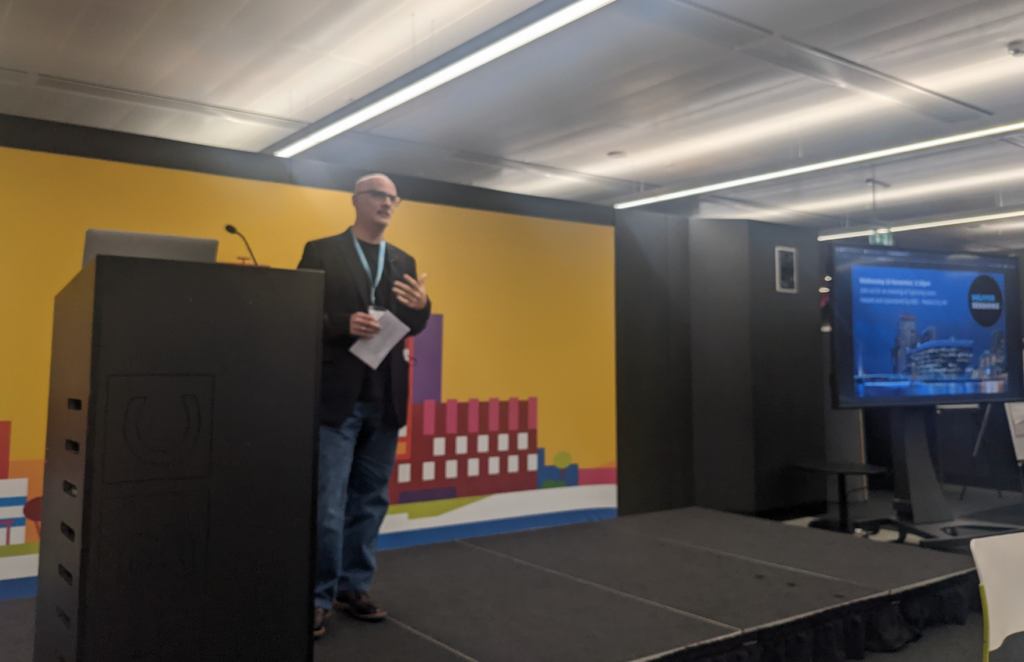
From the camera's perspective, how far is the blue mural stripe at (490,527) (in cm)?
398

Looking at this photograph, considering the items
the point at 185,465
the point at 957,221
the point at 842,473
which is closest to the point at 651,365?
the point at 842,473

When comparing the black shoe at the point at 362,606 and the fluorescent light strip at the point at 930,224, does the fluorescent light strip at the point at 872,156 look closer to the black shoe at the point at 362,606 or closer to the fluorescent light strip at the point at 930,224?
the fluorescent light strip at the point at 930,224

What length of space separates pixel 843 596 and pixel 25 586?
3419mm

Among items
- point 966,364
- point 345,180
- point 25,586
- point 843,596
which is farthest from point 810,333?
point 25,586

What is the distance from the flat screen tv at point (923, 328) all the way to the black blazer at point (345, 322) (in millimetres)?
2591

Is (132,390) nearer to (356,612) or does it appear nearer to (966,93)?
(356,612)

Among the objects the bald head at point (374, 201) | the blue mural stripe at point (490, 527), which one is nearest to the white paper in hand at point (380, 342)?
the bald head at point (374, 201)

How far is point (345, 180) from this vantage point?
13.3ft

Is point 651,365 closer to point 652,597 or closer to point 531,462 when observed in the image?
point 531,462

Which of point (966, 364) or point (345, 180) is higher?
point (345, 180)

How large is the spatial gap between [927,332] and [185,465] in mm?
4244

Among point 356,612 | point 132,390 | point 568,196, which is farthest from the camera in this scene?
point 568,196

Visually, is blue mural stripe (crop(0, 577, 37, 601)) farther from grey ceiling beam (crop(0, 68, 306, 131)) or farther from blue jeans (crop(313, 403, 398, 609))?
grey ceiling beam (crop(0, 68, 306, 131))

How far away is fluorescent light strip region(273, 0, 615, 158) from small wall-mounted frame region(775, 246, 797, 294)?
292 cm
